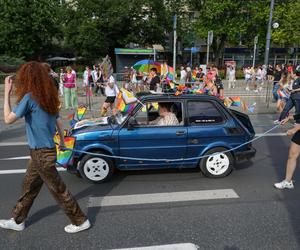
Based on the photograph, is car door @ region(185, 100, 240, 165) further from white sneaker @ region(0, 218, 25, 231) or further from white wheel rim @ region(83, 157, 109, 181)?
white sneaker @ region(0, 218, 25, 231)

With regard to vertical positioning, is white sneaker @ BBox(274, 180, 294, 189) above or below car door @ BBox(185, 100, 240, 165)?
below

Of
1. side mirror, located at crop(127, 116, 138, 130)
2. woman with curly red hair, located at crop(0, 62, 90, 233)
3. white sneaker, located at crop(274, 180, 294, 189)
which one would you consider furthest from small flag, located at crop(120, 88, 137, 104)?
white sneaker, located at crop(274, 180, 294, 189)

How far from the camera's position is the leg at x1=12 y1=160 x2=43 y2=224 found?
11.8 feet

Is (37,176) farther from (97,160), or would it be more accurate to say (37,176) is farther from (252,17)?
(252,17)

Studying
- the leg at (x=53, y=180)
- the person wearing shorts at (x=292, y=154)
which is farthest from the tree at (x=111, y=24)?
the leg at (x=53, y=180)

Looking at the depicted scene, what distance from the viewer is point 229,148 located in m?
5.53

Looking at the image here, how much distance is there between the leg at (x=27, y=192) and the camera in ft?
11.8

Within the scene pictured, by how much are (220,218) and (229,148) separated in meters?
1.76

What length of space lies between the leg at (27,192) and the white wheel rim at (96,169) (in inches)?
59.4

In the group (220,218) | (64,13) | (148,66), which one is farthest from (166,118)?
(64,13)

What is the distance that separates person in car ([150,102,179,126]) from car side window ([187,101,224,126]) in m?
0.29

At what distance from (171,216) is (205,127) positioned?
1883mm

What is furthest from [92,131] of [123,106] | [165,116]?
[165,116]

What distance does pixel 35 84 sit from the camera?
3232mm
